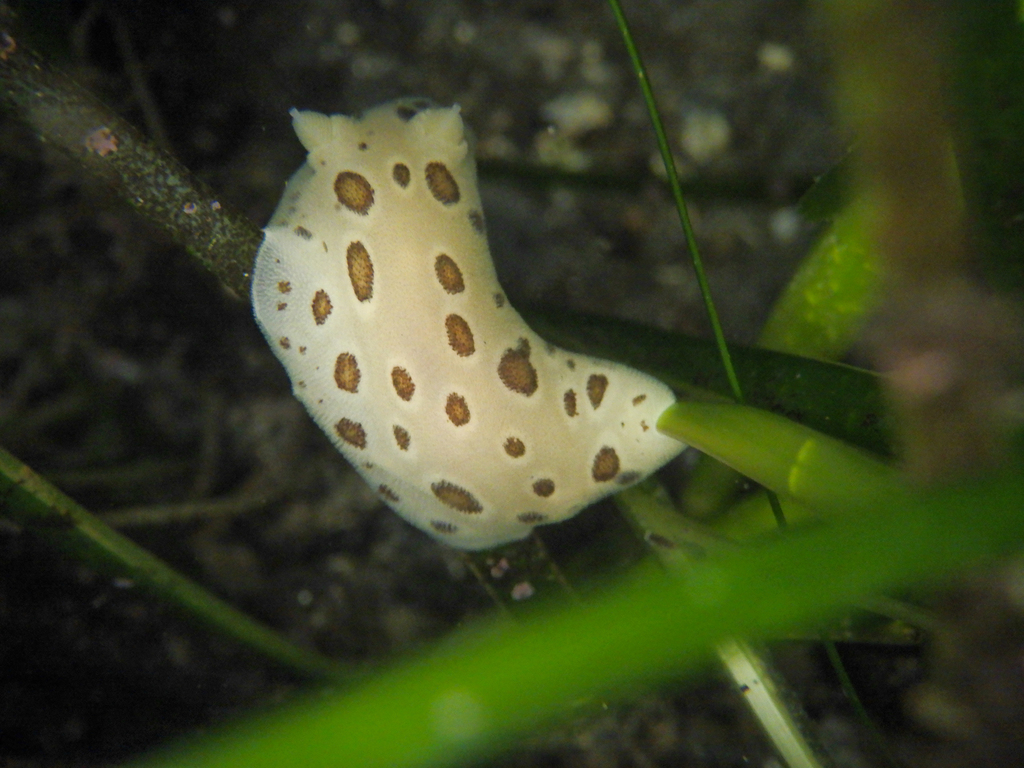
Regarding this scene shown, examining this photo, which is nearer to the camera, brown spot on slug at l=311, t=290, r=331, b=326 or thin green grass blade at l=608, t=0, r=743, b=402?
thin green grass blade at l=608, t=0, r=743, b=402

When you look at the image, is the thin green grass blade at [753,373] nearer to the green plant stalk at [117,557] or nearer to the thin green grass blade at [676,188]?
the thin green grass blade at [676,188]

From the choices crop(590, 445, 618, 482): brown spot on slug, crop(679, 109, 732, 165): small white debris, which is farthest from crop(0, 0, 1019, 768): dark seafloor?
crop(590, 445, 618, 482): brown spot on slug

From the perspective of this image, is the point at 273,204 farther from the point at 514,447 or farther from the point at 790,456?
the point at 790,456

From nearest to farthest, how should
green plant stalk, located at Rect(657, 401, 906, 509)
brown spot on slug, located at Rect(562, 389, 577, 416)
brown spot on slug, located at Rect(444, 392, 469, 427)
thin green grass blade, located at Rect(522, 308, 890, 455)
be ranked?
1. green plant stalk, located at Rect(657, 401, 906, 509)
2. thin green grass blade, located at Rect(522, 308, 890, 455)
3. brown spot on slug, located at Rect(444, 392, 469, 427)
4. brown spot on slug, located at Rect(562, 389, 577, 416)

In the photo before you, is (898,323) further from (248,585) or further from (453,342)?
(248,585)

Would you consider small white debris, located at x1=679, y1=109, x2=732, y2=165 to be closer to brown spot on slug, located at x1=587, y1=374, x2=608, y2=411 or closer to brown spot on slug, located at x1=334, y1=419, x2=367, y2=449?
brown spot on slug, located at x1=587, y1=374, x2=608, y2=411

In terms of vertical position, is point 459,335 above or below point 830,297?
above

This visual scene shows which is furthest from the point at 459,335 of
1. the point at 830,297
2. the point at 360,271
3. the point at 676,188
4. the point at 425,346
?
the point at 830,297

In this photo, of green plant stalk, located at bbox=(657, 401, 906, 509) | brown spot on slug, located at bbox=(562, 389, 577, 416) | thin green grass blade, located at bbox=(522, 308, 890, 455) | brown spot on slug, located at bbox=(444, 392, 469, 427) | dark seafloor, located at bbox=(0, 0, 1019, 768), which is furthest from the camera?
dark seafloor, located at bbox=(0, 0, 1019, 768)
